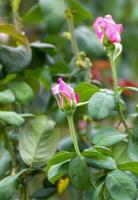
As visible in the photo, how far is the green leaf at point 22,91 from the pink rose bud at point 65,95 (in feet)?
0.69

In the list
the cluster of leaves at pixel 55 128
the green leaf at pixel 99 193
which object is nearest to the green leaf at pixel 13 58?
the cluster of leaves at pixel 55 128

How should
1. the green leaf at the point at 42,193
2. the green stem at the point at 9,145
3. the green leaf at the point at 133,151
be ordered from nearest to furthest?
the green leaf at the point at 133,151
the green stem at the point at 9,145
the green leaf at the point at 42,193

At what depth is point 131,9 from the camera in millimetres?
2461

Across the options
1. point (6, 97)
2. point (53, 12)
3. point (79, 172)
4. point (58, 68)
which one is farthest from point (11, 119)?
point (53, 12)

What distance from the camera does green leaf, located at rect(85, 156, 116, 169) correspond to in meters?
0.76

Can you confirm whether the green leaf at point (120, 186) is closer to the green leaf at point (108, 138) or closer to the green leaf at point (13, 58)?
the green leaf at point (108, 138)

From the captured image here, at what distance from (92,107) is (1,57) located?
24cm

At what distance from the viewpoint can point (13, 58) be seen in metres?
1.00

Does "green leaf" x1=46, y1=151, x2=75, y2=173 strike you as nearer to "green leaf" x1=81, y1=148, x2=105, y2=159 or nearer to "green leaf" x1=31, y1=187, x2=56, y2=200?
"green leaf" x1=81, y1=148, x2=105, y2=159

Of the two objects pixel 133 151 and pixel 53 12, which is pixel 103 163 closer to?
pixel 133 151

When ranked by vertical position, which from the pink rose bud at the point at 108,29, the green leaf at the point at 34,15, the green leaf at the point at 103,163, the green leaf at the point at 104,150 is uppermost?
the green leaf at the point at 34,15

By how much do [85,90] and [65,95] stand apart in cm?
12

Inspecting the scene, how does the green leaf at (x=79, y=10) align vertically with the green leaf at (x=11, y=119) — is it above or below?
above

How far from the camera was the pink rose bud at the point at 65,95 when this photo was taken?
0.77 meters
